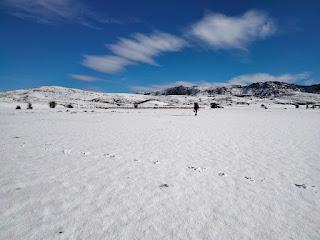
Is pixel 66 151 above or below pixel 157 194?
above

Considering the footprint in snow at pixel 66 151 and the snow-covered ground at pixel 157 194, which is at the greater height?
the footprint in snow at pixel 66 151

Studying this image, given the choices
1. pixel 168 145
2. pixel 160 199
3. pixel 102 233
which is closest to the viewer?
pixel 102 233

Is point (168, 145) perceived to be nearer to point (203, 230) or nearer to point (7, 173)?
point (7, 173)

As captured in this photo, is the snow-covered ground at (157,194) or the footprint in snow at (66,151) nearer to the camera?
the snow-covered ground at (157,194)

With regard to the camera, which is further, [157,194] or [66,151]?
[66,151]

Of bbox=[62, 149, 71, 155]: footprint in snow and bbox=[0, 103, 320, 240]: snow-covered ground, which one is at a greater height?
bbox=[62, 149, 71, 155]: footprint in snow

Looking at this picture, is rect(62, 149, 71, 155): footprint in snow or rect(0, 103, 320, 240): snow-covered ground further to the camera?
rect(62, 149, 71, 155): footprint in snow

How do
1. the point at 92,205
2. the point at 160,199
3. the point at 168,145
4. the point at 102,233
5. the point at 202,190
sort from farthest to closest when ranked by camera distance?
the point at 168,145, the point at 202,190, the point at 160,199, the point at 92,205, the point at 102,233

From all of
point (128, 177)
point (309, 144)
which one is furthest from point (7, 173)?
point (309, 144)

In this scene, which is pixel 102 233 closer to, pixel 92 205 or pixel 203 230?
pixel 92 205

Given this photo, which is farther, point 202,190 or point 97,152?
point 97,152

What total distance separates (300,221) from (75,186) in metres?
5.32

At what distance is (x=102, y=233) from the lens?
480cm

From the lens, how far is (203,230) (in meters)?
5.02
